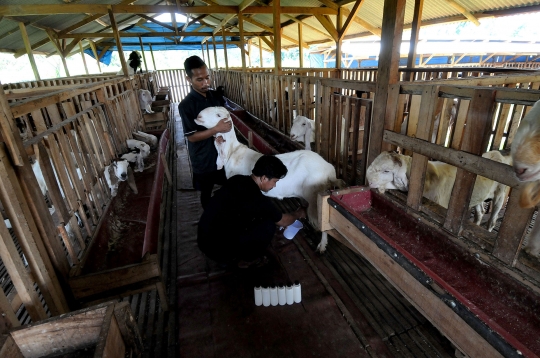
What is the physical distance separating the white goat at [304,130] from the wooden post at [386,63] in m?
2.03

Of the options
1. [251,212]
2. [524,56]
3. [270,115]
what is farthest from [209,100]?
[524,56]

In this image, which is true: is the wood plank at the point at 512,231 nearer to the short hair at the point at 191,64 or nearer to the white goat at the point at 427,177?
the white goat at the point at 427,177

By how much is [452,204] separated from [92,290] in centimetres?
310

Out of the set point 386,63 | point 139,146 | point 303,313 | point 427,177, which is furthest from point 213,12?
point 303,313

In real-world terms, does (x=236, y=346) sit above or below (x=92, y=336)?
below

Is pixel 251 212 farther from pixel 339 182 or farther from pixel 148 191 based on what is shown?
pixel 148 191

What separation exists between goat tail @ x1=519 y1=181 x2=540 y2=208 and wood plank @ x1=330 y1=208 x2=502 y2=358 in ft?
2.35

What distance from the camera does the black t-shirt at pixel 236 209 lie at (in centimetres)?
284

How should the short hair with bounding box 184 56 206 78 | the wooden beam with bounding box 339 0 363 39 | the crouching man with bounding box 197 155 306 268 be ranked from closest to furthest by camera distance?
the crouching man with bounding box 197 155 306 268 < the short hair with bounding box 184 56 206 78 < the wooden beam with bounding box 339 0 363 39

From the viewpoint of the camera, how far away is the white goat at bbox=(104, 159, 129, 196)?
4074mm

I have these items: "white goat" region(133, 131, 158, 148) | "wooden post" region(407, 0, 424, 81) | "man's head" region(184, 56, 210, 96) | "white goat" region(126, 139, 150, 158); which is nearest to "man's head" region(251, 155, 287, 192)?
"man's head" region(184, 56, 210, 96)

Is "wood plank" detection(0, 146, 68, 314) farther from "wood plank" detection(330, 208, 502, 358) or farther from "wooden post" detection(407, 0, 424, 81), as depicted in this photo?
"wooden post" detection(407, 0, 424, 81)

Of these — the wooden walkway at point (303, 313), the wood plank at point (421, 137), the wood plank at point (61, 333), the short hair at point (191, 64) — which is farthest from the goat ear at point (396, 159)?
the wood plank at point (61, 333)

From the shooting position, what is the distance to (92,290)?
2385mm
